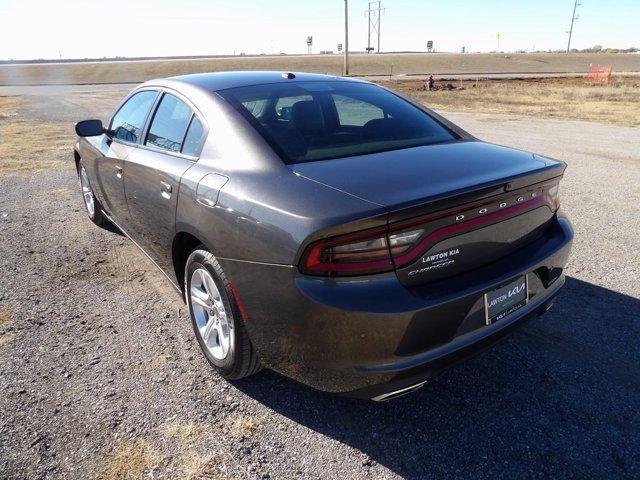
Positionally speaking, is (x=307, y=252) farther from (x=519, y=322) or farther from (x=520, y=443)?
(x=520, y=443)

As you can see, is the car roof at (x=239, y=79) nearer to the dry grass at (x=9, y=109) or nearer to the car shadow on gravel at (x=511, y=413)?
the car shadow on gravel at (x=511, y=413)

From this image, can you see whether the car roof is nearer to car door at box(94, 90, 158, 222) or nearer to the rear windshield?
the rear windshield

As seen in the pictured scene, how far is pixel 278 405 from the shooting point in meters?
2.62

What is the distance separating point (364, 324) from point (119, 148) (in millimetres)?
2796

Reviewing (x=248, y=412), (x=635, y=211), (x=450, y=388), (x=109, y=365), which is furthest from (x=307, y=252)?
(x=635, y=211)

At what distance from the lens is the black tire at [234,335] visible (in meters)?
2.45

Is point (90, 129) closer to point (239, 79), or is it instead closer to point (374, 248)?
point (239, 79)

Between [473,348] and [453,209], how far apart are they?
2.08 ft

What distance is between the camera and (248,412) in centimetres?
256

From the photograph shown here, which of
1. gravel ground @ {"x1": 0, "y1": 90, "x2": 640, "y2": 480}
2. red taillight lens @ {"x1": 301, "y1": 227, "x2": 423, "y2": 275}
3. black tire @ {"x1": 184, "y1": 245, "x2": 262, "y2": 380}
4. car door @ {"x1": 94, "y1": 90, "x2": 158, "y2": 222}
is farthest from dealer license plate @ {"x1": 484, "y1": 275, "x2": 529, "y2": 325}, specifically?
car door @ {"x1": 94, "y1": 90, "x2": 158, "y2": 222}

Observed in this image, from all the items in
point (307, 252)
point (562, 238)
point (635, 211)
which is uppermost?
point (307, 252)

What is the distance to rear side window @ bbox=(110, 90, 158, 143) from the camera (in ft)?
12.1

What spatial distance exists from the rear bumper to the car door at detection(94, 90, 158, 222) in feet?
6.32

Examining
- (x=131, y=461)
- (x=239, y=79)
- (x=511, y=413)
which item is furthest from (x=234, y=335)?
(x=239, y=79)
